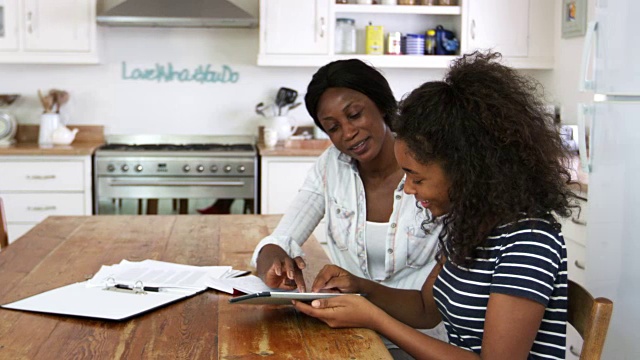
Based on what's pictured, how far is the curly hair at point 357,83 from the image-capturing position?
89.4 inches

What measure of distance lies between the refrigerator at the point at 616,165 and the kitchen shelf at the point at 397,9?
177 cm

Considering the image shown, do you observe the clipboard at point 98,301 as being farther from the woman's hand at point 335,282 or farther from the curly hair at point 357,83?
the curly hair at point 357,83

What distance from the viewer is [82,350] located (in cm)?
156

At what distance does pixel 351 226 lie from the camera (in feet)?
7.56

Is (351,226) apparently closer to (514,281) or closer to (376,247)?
(376,247)

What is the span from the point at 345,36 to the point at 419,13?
432mm

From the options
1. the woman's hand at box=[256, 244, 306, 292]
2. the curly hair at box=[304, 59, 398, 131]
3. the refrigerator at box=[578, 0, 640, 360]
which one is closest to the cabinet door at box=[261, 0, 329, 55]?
the refrigerator at box=[578, 0, 640, 360]

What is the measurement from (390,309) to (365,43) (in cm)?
318

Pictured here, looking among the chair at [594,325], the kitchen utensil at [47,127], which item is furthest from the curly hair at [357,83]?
the kitchen utensil at [47,127]

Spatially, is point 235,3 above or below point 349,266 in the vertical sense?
above

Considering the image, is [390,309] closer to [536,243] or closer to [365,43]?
[536,243]

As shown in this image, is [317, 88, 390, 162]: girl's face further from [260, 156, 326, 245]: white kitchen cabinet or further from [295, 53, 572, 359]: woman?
[260, 156, 326, 245]: white kitchen cabinet

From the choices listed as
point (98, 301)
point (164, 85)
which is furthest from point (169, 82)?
point (98, 301)

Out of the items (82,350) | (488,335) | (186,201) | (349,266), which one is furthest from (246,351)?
(186,201)
